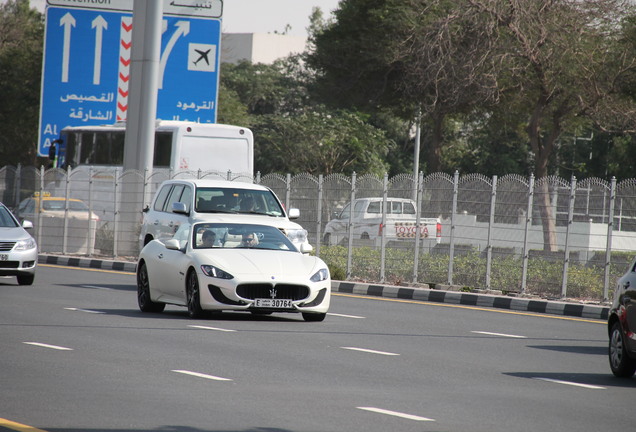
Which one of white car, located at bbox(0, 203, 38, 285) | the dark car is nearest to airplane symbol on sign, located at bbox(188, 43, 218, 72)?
white car, located at bbox(0, 203, 38, 285)

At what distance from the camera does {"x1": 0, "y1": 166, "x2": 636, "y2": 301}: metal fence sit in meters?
20.9

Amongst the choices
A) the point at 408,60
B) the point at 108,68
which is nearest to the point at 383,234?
the point at 108,68

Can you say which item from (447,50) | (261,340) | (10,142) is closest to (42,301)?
(261,340)

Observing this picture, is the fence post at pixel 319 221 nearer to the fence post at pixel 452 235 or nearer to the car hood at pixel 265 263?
the fence post at pixel 452 235

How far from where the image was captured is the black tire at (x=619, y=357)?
11.2m

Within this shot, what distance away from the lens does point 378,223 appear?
2508 cm

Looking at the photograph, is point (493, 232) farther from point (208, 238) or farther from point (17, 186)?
point (17, 186)

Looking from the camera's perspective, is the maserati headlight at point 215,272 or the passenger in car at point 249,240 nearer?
the maserati headlight at point 215,272

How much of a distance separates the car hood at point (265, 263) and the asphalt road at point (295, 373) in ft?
2.15

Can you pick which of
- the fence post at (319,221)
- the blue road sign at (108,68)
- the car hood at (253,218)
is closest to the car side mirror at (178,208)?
the car hood at (253,218)

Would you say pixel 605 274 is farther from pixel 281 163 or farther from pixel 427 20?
pixel 281 163

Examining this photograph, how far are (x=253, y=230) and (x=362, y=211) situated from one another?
8885mm

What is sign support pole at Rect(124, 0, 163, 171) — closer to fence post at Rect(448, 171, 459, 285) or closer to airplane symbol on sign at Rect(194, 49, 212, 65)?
airplane symbol on sign at Rect(194, 49, 212, 65)

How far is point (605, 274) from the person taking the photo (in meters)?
20.9
